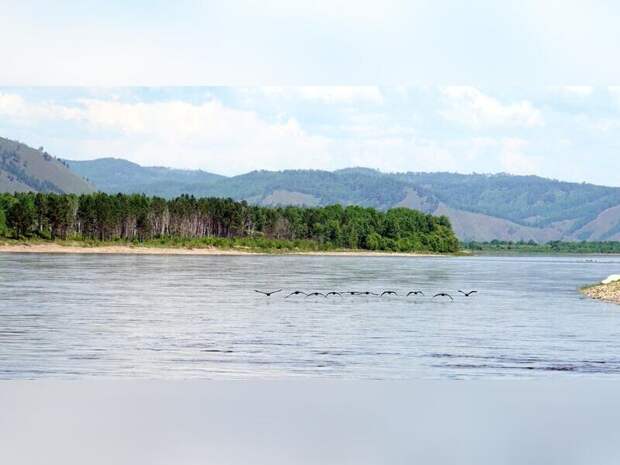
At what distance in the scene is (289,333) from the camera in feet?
47.2

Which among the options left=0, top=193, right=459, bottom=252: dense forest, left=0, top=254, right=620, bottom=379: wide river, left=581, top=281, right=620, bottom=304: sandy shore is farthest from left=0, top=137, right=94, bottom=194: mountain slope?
left=581, top=281, right=620, bottom=304: sandy shore

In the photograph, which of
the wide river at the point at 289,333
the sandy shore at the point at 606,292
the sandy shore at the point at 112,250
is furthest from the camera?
the sandy shore at the point at 112,250

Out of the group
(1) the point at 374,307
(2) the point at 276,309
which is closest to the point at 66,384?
(2) the point at 276,309

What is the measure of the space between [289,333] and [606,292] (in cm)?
1226

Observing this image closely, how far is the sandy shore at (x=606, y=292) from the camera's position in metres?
23.2

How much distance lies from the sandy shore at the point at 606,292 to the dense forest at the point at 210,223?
128ft

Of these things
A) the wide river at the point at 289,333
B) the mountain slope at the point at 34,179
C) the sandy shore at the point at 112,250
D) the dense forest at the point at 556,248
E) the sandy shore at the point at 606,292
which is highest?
the mountain slope at the point at 34,179

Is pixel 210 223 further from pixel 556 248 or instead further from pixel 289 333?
pixel 289 333

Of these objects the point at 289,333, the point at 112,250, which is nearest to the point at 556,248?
the point at 112,250

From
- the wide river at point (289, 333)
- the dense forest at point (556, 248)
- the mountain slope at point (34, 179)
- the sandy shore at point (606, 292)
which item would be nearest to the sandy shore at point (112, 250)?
the wide river at point (289, 333)

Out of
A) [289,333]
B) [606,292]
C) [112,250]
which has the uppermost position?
Result: [112,250]

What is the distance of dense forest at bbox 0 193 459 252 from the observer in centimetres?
5964

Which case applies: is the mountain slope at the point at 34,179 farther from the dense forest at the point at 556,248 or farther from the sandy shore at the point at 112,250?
the sandy shore at the point at 112,250

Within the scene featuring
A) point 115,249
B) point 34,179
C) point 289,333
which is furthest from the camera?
point 34,179
